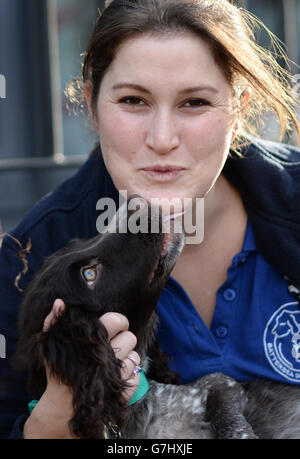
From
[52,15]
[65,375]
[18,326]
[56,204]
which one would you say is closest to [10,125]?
[52,15]

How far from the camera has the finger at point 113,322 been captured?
84.7 inches

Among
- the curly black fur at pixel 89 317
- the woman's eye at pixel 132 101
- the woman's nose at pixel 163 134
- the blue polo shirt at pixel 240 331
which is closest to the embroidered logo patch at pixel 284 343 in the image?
the blue polo shirt at pixel 240 331

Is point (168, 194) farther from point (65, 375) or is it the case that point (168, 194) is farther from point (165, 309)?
point (65, 375)

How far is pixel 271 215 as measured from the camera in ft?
8.76

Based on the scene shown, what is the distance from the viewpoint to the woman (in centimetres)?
224

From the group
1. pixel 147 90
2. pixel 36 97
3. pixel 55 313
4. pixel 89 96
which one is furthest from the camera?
pixel 36 97

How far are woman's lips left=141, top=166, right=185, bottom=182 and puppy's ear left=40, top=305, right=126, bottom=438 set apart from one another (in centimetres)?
58

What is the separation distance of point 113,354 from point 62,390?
211 mm

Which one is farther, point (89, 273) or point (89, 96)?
point (89, 96)

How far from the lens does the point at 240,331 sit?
8.55 ft

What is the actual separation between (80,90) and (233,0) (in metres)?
0.84
